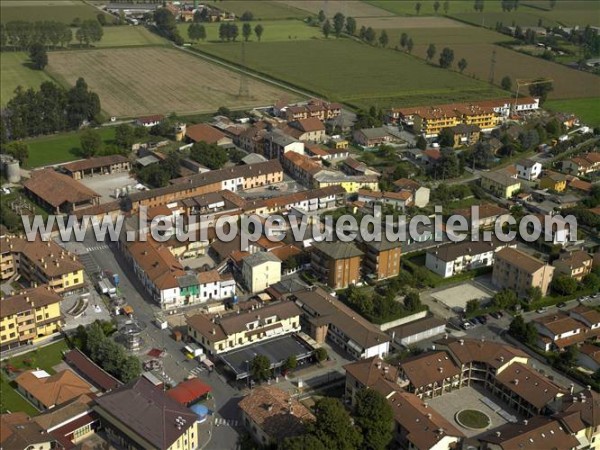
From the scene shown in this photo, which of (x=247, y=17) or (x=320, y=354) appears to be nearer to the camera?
(x=320, y=354)

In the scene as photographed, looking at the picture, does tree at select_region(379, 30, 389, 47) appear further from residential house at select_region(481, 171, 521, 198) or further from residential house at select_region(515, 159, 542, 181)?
residential house at select_region(481, 171, 521, 198)

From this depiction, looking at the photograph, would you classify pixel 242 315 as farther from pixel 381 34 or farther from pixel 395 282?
pixel 381 34

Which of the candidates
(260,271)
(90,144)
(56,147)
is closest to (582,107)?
(90,144)

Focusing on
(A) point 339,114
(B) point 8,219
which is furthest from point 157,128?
(B) point 8,219

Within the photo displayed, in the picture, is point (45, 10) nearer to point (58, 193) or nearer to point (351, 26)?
point (351, 26)

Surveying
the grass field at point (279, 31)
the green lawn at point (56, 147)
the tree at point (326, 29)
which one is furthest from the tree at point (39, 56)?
the tree at point (326, 29)
